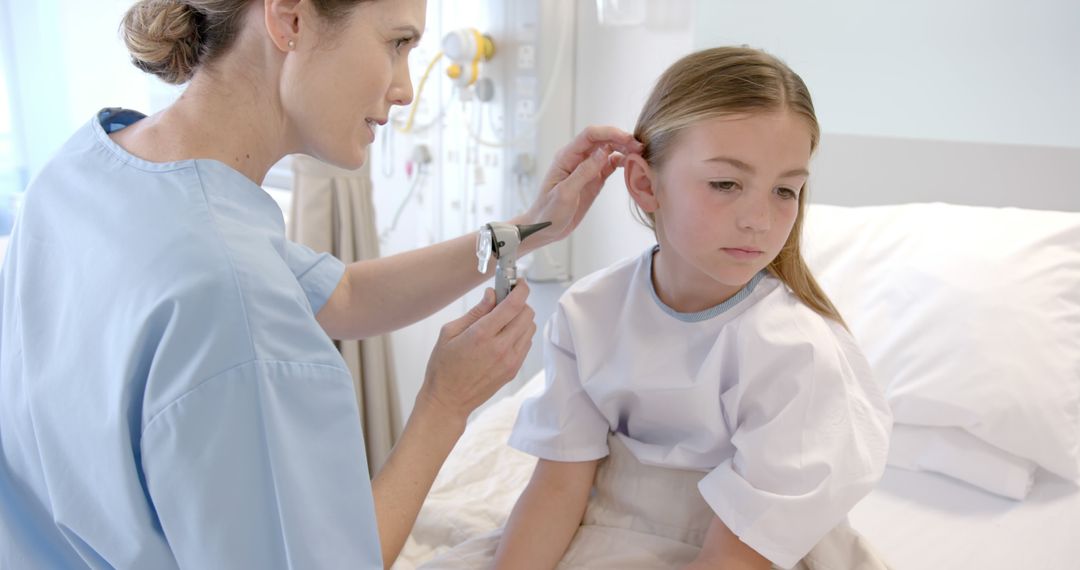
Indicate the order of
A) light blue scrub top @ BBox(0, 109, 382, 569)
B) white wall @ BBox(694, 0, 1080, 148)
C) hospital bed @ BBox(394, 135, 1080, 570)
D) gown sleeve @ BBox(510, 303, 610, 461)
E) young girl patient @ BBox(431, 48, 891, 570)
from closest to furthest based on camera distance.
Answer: light blue scrub top @ BBox(0, 109, 382, 569)
young girl patient @ BBox(431, 48, 891, 570)
gown sleeve @ BBox(510, 303, 610, 461)
hospital bed @ BBox(394, 135, 1080, 570)
white wall @ BBox(694, 0, 1080, 148)

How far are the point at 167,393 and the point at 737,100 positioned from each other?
0.78 meters

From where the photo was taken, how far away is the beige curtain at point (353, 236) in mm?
2186

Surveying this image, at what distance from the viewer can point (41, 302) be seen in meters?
0.98

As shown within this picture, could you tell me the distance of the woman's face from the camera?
1.02 m

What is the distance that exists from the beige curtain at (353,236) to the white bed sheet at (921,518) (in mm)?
707

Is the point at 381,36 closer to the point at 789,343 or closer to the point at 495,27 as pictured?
the point at 789,343

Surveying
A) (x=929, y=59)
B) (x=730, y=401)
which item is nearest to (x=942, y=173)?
(x=929, y=59)

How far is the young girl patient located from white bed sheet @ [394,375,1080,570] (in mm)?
139

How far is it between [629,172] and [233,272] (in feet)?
2.11

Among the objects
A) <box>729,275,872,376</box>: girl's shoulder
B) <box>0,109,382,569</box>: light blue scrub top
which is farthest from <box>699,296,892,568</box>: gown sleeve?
<box>0,109,382,569</box>: light blue scrub top

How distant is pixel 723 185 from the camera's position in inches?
46.4

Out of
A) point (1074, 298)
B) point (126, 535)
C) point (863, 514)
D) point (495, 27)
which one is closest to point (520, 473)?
point (863, 514)

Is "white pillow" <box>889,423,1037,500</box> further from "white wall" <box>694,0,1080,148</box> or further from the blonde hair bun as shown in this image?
the blonde hair bun

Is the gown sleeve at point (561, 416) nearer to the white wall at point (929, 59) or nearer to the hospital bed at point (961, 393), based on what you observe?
the hospital bed at point (961, 393)
